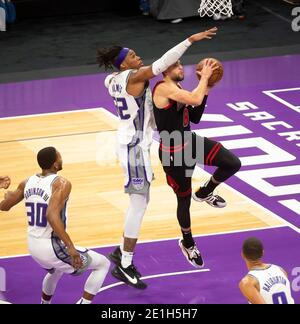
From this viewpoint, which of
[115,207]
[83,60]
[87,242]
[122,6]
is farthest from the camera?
[122,6]

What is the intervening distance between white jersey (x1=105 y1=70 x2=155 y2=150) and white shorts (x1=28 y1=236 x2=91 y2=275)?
5.01ft

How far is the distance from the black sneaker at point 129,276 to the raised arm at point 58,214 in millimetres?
1261

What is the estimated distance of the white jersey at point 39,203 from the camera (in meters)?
9.55

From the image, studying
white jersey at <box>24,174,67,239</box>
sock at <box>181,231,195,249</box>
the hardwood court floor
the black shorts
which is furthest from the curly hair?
the hardwood court floor

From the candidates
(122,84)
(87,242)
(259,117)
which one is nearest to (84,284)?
(87,242)

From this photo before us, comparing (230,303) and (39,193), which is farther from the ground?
(39,193)

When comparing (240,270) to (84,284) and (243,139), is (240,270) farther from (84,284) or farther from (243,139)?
(243,139)

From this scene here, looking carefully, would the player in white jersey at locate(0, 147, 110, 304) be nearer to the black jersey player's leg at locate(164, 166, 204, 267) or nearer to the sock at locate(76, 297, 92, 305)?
the sock at locate(76, 297, 92, 305)

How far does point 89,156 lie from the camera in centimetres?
1434

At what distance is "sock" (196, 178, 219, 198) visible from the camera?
37.1ft

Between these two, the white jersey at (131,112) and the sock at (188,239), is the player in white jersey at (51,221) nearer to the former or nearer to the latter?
the white jersey at (131,112)

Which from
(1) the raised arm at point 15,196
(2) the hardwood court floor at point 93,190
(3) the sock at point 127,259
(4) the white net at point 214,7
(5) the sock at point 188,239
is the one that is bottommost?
(2) the hardwood court floor at point 93,190

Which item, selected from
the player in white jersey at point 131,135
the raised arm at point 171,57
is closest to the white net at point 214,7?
the player in white jersey at point 131,135

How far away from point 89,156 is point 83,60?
4.30 meters
